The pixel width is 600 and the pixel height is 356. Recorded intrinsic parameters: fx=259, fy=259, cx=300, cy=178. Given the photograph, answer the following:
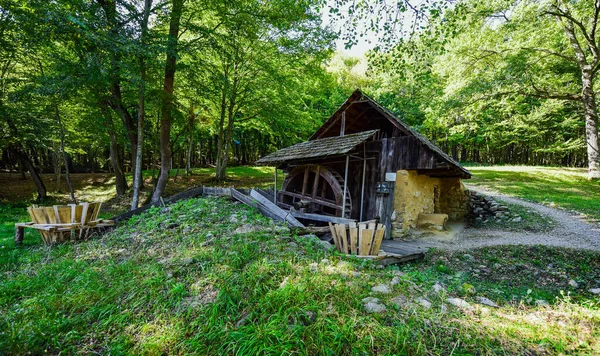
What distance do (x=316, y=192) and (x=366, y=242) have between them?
4639 mm

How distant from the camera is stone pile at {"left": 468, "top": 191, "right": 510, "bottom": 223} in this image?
895 cm

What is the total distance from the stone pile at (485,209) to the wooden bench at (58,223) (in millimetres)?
11798

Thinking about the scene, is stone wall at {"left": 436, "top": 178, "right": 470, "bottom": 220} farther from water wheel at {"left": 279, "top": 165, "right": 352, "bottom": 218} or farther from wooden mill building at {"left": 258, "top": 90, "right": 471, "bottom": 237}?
water wheel at {"left": 279, "top": 165, "right": 352, "bottom": 218}

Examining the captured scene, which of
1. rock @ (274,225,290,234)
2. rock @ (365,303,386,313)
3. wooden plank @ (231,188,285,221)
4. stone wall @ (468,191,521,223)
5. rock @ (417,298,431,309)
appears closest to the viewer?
rock @ (365,303,386,313)

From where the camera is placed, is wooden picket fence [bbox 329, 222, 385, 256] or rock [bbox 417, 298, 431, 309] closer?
rock [bbox 417, 298, 431, 309]

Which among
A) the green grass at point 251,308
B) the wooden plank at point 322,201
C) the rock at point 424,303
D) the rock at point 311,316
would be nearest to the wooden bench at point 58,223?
the green grass at point 251,308

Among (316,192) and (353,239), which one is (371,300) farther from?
(316,192)

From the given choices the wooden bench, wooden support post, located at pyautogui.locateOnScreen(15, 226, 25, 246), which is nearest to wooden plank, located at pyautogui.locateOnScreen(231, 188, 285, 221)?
the wooden bench

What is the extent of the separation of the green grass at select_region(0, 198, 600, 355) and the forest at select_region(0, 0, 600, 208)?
4.09m

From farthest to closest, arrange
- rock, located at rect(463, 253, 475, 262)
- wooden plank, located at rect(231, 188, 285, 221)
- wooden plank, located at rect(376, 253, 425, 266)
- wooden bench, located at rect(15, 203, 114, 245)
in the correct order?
wooden plank, located at rect(231, 188, 285, 221) < rock, located at rect(463, 253, 475, 262) < wooden bench, located at rect(15, 203, 114, 245) < wooden plank, located at rect(376, 253, 425, 266)

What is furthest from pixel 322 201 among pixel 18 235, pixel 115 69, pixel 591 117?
pixel 591 117

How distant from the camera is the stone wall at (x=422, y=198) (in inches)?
309

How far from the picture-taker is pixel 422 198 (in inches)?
349

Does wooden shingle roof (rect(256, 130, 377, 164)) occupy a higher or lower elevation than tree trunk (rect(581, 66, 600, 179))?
lower
